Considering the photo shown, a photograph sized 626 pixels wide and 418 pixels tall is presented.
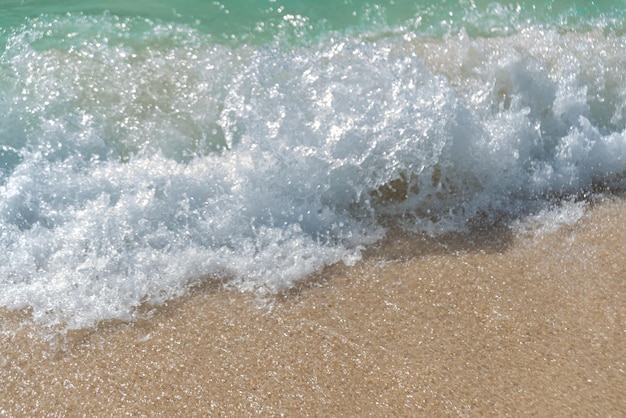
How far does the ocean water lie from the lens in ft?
7.29

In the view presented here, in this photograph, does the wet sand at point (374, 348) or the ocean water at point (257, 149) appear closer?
the wet sand at point (374, 348)

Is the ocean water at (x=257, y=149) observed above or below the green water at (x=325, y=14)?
below

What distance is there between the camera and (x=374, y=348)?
1.95 meters

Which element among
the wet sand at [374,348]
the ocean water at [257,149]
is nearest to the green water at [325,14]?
the ocean water at [257,149]

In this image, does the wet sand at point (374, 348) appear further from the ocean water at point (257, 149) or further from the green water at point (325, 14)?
the green water at point (325, 14)

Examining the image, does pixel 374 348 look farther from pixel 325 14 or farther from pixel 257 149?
pixel 325 14

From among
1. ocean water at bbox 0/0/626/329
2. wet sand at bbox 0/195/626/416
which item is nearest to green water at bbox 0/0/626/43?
ocean water at bbox 0/0/626/329

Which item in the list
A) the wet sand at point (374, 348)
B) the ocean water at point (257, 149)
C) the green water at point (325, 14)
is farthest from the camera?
the green water at point (325, 14)

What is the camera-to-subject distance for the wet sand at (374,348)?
71.5 inches

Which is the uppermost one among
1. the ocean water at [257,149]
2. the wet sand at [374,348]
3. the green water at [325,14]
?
the green water at [325,14]

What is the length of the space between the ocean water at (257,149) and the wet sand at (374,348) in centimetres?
11

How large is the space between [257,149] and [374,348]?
0.93m

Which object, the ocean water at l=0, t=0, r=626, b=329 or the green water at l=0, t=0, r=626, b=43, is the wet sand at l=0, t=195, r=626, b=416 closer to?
the ocean water at l=0, t=0, r=626, b=329

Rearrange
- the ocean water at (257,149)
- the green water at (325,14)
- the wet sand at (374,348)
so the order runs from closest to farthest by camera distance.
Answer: the wet sand at (374,348)
the ocean water at (257,149)
the green water at (325,14)
